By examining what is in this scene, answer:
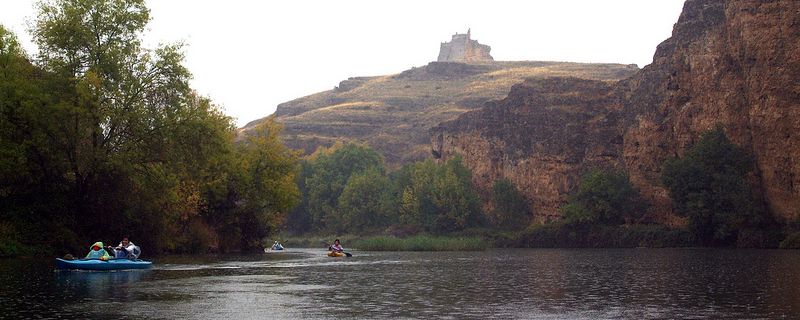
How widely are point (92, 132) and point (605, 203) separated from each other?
6437 centimetres

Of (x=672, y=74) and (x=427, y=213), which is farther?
(x=427, y=213)

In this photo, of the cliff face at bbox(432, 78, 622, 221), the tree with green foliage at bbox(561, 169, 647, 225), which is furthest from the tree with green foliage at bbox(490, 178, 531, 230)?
the tree with green foliage at bbox(561, 169, 647, 225)

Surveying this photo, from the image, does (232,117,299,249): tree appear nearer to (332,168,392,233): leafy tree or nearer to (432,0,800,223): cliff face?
(432,0,800,223): cliff face

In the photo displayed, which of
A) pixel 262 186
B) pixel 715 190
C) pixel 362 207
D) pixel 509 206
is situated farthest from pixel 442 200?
pixel 715 190

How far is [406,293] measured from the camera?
34406 millimetres

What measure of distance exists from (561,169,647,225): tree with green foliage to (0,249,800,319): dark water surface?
184ft

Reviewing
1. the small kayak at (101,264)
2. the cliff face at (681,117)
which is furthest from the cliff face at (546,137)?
the small kayak at (101,264)

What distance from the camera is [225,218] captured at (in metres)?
83.6

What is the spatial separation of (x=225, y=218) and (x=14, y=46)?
28.5 meters

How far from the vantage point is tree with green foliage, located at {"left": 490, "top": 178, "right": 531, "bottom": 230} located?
127875mm

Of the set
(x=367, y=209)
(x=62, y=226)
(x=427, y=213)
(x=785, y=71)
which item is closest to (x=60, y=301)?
(x=62, y=226)

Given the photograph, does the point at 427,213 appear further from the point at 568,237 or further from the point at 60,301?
the point at 60,301

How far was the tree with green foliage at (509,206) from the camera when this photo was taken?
128m

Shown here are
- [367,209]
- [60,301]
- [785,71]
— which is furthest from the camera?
[367,209]
